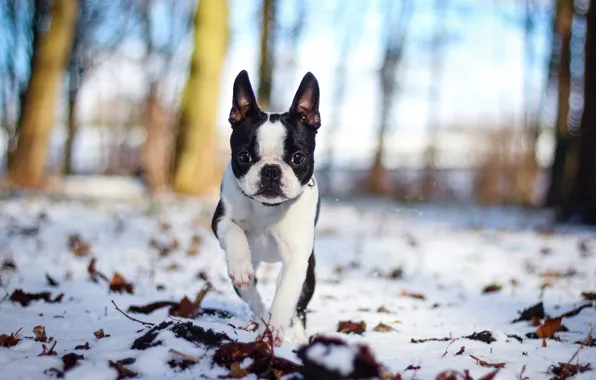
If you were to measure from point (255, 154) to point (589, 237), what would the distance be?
Answer: 693 centimetres

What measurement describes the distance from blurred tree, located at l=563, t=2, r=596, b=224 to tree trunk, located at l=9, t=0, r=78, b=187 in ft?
37.8

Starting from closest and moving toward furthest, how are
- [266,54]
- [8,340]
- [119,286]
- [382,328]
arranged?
1. [8,340]
2. [382,328]
3. [119,286]
4. [266,54]

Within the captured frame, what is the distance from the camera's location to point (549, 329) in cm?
326

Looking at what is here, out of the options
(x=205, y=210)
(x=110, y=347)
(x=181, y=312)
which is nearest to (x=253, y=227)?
(x=181, y=312)

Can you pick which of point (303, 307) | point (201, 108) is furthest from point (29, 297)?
point (201, 108)

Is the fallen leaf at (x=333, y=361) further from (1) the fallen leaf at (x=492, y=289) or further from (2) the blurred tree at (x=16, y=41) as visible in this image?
(2) the blurred tree at (x=16, y=41)

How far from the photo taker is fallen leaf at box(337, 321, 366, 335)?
331 centimetres

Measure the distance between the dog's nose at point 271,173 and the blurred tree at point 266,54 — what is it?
15463 mm

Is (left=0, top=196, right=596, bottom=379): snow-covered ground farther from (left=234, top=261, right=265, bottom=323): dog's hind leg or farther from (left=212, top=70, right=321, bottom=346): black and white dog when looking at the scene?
(left=212, top=70, right=321, bottom=346): black and white dog

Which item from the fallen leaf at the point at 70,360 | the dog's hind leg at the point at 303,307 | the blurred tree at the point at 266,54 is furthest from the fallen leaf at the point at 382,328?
the blurred tree at the point at 266,54

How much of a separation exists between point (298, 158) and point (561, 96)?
50.0 ft

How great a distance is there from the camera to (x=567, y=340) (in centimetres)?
317

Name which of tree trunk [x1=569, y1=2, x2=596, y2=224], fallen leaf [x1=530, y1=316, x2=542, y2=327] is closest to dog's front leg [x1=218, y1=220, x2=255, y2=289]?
fallen leaf [x1=530, y1=316, x2=542, y2=327]

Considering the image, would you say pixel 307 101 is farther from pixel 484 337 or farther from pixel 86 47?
pixel 86 47
